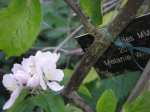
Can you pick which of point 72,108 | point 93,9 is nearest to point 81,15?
point 93,9

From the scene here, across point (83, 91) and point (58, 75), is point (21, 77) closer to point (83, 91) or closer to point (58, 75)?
point (58, 75)

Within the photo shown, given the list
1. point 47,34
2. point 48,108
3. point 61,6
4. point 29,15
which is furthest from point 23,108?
point 61,6

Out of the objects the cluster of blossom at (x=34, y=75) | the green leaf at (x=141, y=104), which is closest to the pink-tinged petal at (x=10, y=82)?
the cluster of blossom at (x=34, y=75)

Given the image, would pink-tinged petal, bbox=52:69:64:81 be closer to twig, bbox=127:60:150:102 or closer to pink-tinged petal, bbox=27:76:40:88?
pink-tinged petal, bbox=27:76:40:88

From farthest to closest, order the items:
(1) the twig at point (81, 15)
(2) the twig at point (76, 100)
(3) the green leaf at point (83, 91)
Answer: (3) the green leaf at point (83, 91), (2) the twig at point (76, 100), (1) the twig at point (81, 15)

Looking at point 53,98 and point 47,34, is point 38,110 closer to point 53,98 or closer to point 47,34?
point 53,98

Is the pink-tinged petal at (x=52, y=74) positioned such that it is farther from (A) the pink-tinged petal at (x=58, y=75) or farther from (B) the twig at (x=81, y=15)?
(B) the twig at (x=81, y=15)
